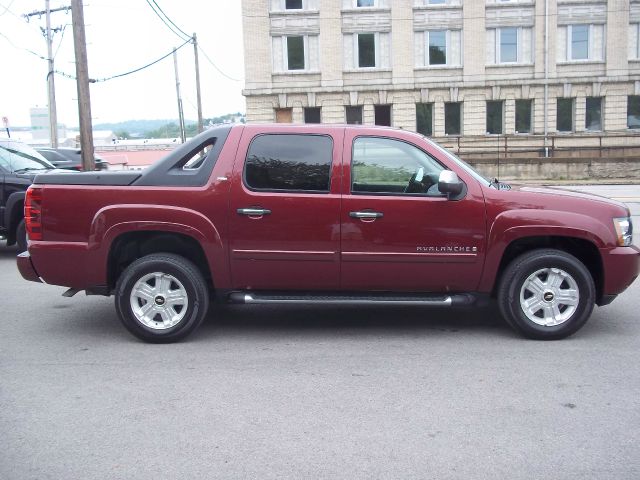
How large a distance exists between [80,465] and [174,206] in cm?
251

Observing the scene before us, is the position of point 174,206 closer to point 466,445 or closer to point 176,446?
point 176,446

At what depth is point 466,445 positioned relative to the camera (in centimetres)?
380

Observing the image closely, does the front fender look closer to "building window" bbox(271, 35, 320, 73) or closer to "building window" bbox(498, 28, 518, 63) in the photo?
"building window" bbox(271, 35, 320, 73)

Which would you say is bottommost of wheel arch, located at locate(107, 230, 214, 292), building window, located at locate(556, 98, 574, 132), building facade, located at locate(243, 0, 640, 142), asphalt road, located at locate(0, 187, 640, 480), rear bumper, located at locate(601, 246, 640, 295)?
asphalt road, located at locate(0, 187, 640, 480)

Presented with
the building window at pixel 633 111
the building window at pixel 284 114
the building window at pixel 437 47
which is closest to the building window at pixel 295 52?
the building window at pixel 284 114

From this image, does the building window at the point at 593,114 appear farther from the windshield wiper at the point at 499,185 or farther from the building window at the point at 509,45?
the windshield wiper at the point at 499,185

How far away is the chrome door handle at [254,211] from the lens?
5598 millimetres

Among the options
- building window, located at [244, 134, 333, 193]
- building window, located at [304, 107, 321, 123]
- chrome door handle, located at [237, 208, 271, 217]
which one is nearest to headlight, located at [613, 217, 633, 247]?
building window, located at [244, 134, 333, 193]

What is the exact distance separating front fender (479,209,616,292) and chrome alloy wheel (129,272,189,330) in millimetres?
2684

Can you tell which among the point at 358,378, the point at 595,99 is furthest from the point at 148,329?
the point at 595,99

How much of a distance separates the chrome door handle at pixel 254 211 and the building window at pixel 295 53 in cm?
3440

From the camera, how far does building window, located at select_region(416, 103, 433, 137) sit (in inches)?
1540

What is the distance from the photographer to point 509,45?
38188 millimetres

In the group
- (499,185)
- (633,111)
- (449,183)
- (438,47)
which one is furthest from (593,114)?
(449,183)
